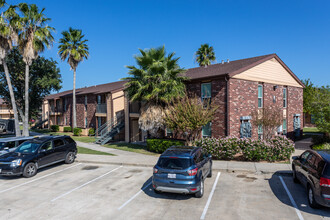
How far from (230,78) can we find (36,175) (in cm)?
1311

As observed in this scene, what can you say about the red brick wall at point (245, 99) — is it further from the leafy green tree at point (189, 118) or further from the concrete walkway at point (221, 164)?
the concrete walkway at point (221, 164)

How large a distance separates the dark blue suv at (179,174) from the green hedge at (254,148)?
5.31 metres

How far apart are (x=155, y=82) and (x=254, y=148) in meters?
8.09

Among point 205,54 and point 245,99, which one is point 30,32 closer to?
point 245,99

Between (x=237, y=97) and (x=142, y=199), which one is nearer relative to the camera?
(x=142, y=199)

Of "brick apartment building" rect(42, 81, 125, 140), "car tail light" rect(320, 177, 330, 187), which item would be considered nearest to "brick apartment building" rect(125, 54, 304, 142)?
"brick apartment building" rect(42, 81, 125, 140)

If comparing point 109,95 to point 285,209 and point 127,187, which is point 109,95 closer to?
point 127,187

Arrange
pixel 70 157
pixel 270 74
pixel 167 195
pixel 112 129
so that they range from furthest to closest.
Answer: pixel 112 129 → pixel 270 74 → pixel 70 157 → pixel 167 195

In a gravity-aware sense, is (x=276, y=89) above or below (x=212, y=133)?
above

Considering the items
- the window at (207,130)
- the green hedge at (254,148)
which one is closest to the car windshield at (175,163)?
the green hedge at (254,148)

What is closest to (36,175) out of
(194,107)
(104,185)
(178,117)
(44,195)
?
(44,195)

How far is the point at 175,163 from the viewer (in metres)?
8.29

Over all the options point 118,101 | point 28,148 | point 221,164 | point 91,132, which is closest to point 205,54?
point 118,101

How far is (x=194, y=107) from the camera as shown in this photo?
14.9 m
